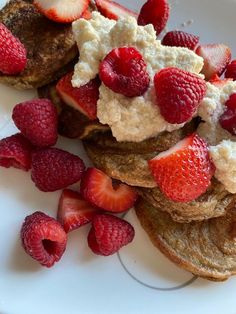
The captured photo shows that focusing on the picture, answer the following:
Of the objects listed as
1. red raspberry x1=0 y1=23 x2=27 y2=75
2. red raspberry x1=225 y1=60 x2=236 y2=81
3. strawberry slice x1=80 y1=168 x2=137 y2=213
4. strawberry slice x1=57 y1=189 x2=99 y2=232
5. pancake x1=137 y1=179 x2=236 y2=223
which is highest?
red raspberry x1=225 y1=60 x2=236 y2=81

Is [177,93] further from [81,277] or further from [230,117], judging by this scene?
[81,277]

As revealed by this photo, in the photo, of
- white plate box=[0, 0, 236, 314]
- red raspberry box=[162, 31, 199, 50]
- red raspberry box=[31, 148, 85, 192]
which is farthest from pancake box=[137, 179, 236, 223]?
red raspberry box=[162, 31, 199, 50]

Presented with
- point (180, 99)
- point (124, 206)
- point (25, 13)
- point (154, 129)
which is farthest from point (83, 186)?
point (25, 13)

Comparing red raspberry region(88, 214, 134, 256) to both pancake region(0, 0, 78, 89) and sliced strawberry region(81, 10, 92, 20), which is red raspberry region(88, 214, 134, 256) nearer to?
pancake region(0, 0, 78, 89)

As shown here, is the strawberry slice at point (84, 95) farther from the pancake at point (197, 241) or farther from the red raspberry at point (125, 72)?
the pancake at point (197, 241)

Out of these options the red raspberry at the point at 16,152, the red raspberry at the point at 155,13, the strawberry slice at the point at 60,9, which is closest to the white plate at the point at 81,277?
the red raspberry at the point at 16,152

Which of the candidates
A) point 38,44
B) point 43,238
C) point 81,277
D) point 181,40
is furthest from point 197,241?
point 38,44

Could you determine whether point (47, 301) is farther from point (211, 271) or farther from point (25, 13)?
point (25, 13)
